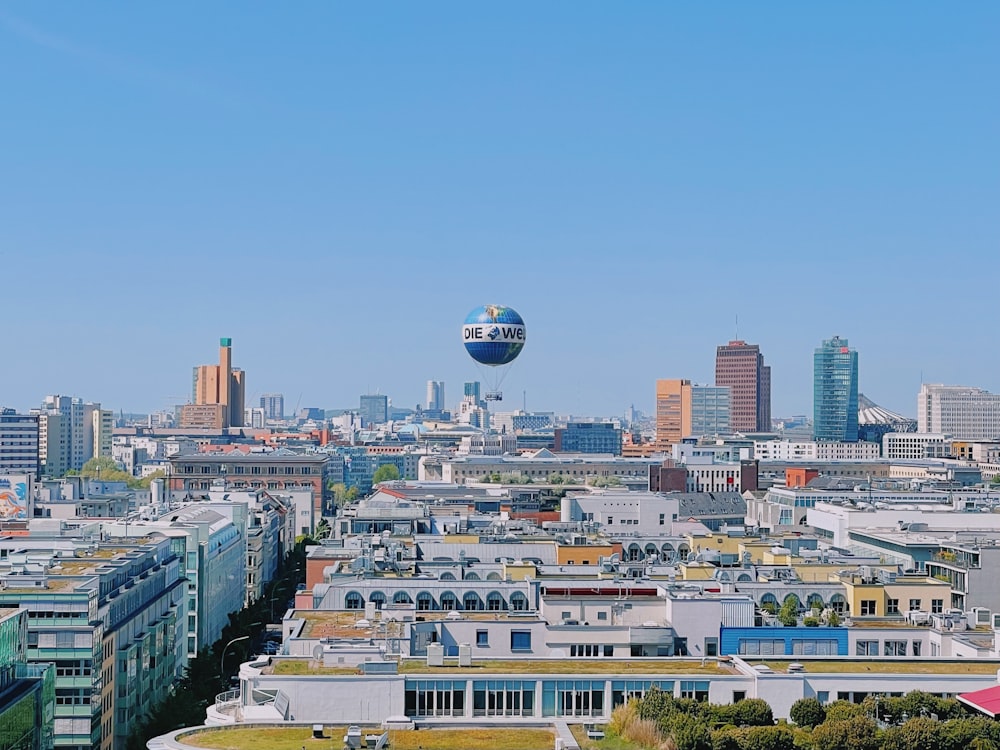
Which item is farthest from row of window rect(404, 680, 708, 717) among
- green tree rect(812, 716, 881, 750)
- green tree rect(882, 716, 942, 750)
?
green tree rect(882, 716, 942, 750)

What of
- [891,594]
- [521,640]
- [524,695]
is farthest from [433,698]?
[891,594]

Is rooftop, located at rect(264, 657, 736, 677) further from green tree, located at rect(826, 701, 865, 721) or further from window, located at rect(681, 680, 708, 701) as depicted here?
green tree, located at rect(826, 701, 865, 721)

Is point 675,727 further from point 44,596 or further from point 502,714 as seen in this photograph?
point 44,596

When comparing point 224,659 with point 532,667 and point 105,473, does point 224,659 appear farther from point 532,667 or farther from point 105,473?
point 105,473

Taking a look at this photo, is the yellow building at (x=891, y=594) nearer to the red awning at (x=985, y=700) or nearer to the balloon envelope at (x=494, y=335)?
the red awning at (x=985, y=700)

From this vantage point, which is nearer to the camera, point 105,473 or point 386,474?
point 105,473

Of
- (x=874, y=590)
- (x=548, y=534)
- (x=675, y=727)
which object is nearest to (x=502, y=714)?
(x=675, y=727)
